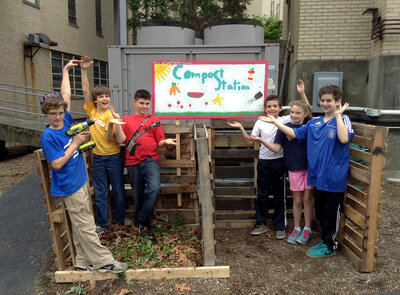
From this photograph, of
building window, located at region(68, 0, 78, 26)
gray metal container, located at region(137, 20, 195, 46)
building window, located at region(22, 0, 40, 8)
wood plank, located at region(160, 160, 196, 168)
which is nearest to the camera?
wood plank, located at region(160, 160, 196, 168)

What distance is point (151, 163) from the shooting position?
158 inches

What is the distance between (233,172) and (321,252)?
1.61m

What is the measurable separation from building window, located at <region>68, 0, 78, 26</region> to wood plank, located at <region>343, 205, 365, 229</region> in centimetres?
1702

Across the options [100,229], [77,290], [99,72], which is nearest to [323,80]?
[100,229]

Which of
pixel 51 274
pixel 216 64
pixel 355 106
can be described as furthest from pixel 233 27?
pixel 51 274

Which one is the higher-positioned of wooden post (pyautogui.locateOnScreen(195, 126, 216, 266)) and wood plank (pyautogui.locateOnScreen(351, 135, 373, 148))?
wood plank (pyautogui.locateOnScreen(351, 135, 373, 148))

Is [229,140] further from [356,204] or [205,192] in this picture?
[356,204]

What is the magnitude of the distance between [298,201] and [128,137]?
2.28 metres

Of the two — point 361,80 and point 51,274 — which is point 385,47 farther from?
point 51,274

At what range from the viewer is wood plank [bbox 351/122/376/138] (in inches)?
134

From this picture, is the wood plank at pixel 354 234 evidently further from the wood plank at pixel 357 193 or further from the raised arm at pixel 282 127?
the raised arm at pixel 282 127

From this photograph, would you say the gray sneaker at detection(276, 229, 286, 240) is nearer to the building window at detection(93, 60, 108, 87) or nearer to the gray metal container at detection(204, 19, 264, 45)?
the gray metal container at detection(204, 19, 264, 45)

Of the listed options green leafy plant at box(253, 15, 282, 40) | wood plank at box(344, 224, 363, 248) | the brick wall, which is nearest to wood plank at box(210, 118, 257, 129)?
wood plank at box(344, 224, 363, 248)

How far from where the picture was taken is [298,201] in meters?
4.19
